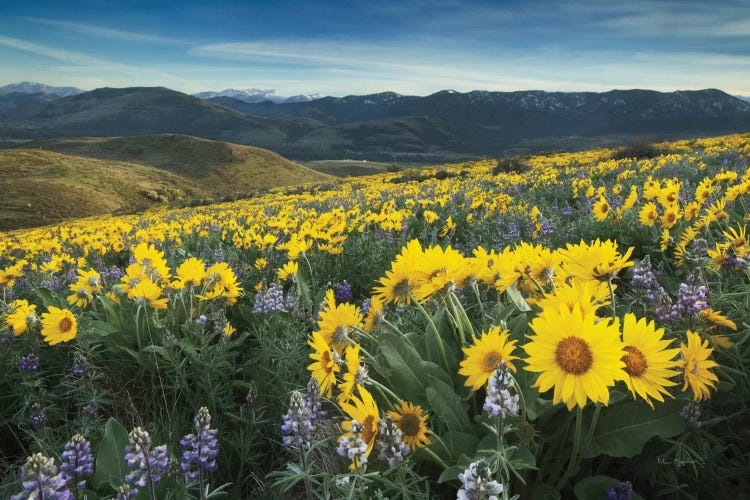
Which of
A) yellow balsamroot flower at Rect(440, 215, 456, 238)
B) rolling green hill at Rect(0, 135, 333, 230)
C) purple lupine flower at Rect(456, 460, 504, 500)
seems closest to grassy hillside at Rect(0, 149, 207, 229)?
rolling green hill at Rect(0, 135, 333, 230)

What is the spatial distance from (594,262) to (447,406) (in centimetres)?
81

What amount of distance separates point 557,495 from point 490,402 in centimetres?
64

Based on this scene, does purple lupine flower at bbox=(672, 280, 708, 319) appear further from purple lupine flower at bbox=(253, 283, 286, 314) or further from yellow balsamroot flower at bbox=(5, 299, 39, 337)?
yellow balsamroot flower at bbox=(5, 299, 39, 337)

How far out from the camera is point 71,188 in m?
59.5

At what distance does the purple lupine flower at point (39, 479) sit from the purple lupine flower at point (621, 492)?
1.57 m

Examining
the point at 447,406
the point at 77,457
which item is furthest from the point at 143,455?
the point at 447,406

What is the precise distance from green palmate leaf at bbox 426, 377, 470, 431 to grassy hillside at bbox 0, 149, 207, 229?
49516 mm

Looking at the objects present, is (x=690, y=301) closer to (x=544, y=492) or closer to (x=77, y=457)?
(x=544, y=492)

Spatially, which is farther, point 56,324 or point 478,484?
point 56,324

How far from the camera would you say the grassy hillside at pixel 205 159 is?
88.8 m

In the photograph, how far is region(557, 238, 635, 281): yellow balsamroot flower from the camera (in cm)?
179

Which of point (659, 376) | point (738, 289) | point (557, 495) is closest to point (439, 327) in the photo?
point (557, 495)

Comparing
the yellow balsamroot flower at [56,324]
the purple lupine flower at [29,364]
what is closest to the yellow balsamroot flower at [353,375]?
the yellow balsamroot flower at [56,324]

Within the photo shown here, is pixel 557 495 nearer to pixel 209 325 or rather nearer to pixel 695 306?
pixel 695 306
